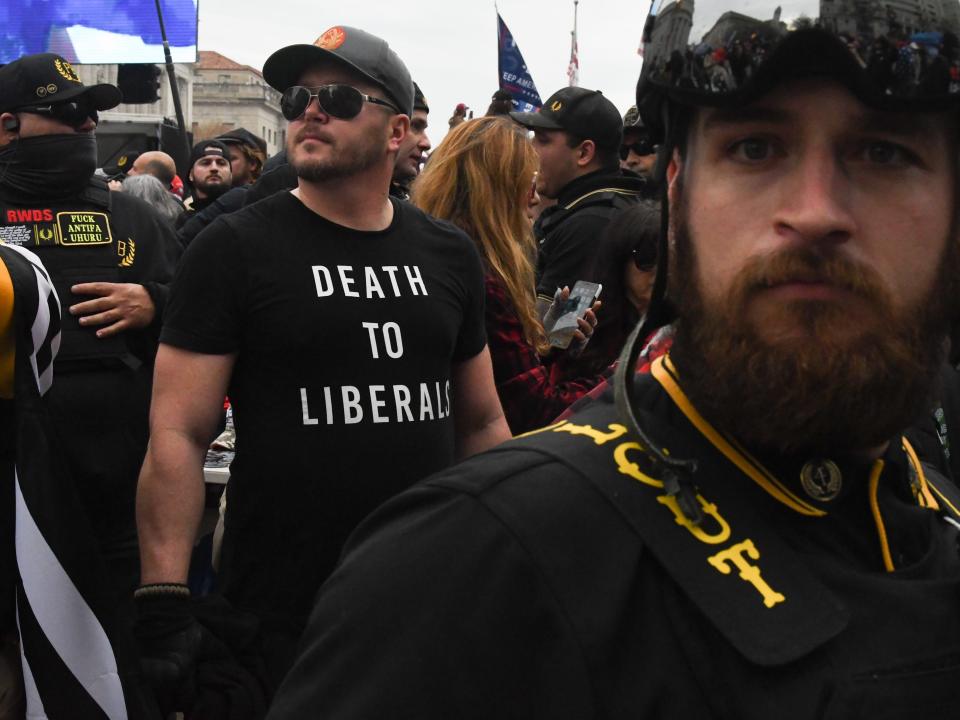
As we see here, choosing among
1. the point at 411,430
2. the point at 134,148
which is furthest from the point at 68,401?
the point at 134,148

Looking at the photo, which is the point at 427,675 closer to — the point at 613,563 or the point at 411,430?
the point at 613,563

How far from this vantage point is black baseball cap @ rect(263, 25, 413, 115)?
121 inches

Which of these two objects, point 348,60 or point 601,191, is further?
point 601,191

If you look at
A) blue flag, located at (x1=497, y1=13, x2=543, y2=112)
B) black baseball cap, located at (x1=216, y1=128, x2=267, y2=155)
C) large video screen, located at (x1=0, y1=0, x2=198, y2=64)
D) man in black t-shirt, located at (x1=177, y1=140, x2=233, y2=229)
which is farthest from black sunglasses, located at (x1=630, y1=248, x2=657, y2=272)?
large video screen, located at (x1=0, y1=0, x2=198, y2=64)

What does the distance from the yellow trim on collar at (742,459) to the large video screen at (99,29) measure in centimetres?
1269

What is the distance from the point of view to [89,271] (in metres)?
3.61

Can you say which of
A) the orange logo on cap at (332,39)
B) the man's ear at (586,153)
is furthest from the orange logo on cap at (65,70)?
the man's ear at (586,153)

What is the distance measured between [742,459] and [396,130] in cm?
215

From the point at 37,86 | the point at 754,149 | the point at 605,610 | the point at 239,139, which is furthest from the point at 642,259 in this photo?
the point at 239,139

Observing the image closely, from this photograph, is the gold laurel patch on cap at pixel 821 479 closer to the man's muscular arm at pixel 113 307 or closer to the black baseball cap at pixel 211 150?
the man's muscular arm at pixel 113 307

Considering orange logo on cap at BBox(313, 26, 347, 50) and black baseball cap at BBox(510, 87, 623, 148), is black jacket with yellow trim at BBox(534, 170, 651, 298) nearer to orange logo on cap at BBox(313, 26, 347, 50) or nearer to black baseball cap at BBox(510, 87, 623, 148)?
black baseball cap at BBox(510, 87, 623, 148)

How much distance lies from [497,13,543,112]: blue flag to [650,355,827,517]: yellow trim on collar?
912 centimetres

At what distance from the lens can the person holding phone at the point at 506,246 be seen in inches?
140

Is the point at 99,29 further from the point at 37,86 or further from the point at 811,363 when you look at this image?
the point at 811,363
